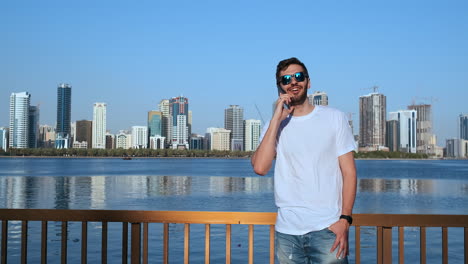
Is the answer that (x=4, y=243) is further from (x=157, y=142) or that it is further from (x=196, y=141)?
(x=196, y=141)

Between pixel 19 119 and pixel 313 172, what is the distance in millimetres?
180640

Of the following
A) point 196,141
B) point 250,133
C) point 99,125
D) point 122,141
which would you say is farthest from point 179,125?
point 99,125

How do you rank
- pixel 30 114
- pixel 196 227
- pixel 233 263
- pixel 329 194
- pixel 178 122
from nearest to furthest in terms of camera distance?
1. pixel 329 194
2. pixel 233 263
3. pixel 196 227
4. pixel 30 114
5. pixel 178 122


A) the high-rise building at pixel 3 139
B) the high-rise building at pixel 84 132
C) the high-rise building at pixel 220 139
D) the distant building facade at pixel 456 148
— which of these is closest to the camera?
the high-rise building at pixel 3 139

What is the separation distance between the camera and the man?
2027 mm

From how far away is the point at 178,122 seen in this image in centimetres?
18962

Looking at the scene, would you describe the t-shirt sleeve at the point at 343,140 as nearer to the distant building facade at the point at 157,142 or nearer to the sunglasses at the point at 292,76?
the sunglasses at the point at 292,76

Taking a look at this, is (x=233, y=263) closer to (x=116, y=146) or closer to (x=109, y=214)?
(x=109, y=214)

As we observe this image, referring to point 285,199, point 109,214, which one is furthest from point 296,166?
point 109,214

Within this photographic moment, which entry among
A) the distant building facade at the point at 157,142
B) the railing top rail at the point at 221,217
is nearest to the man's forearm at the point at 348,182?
the railing top rail at the point at 221,217

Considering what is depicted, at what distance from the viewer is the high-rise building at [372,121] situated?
534 feet

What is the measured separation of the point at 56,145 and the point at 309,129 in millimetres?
181670

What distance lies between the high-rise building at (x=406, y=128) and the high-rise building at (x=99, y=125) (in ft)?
332

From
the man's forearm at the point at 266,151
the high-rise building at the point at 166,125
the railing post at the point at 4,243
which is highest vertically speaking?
the high-rise building at the point at 166,125
